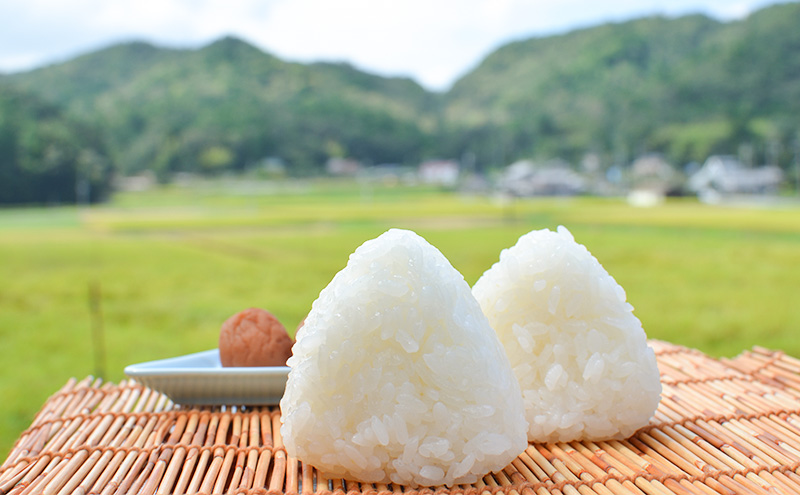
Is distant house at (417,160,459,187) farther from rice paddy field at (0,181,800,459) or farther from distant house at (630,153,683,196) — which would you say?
distant house at (630,153,683,196)

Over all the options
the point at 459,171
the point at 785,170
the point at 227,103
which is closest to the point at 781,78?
the point at 785,170

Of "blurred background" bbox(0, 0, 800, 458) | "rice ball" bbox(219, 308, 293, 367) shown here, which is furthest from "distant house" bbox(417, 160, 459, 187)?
"rice ball" bbox(219, 308, 293, 367)

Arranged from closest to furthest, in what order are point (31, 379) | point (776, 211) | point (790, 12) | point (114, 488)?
1. point (114, 488)
2. point (31, 379)
3. point (776, 211)
4. point (790, 12)

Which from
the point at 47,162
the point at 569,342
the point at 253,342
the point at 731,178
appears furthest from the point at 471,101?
the point at 569,342

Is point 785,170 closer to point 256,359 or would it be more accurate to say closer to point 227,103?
point 227,103

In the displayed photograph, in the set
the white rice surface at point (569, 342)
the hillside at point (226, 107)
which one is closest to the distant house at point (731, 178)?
the hillside at point (226, 107)

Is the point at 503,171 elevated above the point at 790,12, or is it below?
below
